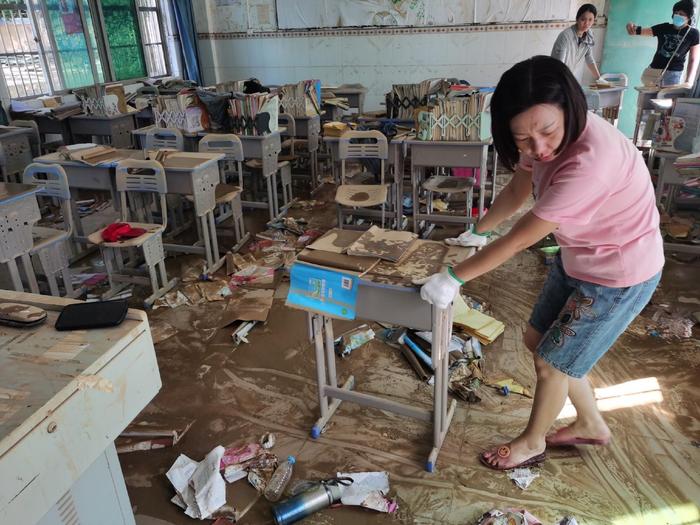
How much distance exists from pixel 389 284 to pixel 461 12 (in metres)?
7.40

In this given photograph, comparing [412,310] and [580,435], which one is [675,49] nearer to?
[580,435]

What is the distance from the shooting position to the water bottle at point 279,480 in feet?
6.81

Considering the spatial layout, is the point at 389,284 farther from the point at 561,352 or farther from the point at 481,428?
the point at 481,428

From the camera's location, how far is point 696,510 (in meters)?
1.93

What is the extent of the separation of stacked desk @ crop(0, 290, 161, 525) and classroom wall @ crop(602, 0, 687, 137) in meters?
8.11

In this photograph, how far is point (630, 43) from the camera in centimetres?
734

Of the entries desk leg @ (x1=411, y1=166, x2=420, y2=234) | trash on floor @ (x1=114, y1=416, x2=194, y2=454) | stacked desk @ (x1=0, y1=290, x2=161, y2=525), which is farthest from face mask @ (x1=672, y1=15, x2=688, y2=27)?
stacked desk @ (x1=0, y1=290, x2=161, y2=525)

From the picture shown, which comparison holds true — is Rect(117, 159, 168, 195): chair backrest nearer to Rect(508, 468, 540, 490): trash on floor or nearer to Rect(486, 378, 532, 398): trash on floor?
Rect(486, 378, 532, 398): trash on floor

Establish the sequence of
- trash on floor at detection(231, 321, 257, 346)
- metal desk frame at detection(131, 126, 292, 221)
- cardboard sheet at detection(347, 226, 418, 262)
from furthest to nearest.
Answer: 1. metal desk frame at detection(131, 126, 292, 221)
2. trash on floor at detection(231, 321, 257, 346)
3. cardboard sheet at detection(347, 226, 418, 262)

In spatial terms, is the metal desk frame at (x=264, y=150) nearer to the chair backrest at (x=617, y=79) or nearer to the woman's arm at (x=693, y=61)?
the chair backrest at (x=617, y=79)

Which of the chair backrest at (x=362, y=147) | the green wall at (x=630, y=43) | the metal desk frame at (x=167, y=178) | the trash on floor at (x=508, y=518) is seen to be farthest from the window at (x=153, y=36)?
the trash on floor at (x=508, y=518)

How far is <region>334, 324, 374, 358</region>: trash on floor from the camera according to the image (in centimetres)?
301

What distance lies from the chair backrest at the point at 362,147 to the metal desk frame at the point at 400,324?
2127 millimetres

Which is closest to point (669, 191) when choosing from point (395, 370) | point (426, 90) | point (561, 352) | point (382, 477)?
point (426, 90)
